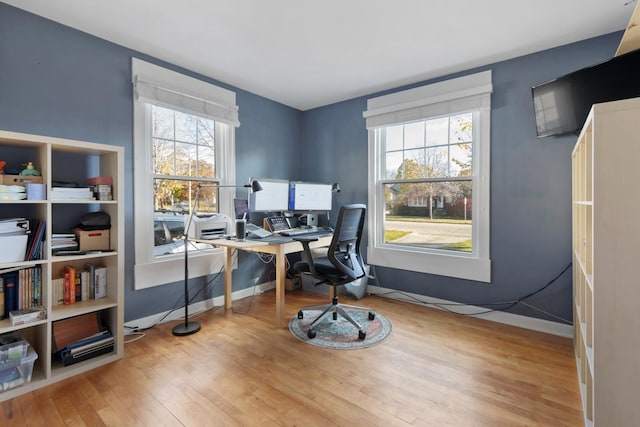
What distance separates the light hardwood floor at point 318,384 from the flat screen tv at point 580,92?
1.69m

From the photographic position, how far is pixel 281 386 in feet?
5.98

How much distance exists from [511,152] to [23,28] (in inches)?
149

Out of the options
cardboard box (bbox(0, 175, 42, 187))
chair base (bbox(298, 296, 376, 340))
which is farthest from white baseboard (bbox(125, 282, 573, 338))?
→ cardboard box (bbox(0, 175, 42, 187))

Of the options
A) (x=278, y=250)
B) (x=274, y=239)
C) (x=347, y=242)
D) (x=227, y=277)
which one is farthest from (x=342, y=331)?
(x=227, y=277)

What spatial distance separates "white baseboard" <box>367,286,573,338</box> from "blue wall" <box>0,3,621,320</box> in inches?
2.3

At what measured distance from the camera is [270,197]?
131 inches

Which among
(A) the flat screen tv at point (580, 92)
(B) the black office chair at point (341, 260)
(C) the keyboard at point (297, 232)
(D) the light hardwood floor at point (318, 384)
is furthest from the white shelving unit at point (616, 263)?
(C) the keyboard at point (297, 232)

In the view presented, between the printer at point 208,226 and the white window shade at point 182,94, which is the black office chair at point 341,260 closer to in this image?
the printer at point 208,226

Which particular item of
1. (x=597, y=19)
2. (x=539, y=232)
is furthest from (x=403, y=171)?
(x=597, y=19)

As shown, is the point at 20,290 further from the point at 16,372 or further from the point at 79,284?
the point at 16,372

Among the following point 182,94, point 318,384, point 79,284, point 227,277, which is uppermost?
point 182,94

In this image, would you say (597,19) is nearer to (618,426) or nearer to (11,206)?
(618,426)

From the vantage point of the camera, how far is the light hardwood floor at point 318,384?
5.12 ft

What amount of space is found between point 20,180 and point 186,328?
1.53 meters
